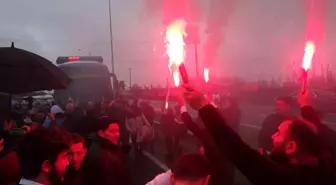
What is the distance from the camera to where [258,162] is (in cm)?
262

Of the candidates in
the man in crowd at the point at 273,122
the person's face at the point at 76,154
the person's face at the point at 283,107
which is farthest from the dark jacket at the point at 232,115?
the person's face at the point at 76,154

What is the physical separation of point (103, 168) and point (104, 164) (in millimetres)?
39

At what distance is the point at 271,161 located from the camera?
2736 mm

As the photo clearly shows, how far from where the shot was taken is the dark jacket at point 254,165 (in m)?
2.61

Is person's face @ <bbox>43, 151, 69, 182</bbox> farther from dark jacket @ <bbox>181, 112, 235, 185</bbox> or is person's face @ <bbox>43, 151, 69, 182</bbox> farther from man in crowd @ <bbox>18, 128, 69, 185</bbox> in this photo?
dark jacket @ <bbox>181, 112, 235, 185</bbox>

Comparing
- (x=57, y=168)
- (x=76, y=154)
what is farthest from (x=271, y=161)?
(x=76, y=154)

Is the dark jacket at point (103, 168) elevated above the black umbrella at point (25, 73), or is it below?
below

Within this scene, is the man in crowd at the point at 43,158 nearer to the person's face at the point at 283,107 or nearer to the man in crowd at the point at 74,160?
the man in crowd at the point at 74,160

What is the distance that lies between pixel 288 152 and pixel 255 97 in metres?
38.0

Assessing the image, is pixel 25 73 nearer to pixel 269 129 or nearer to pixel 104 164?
pixel 104 164

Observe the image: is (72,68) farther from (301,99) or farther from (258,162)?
(258,162)

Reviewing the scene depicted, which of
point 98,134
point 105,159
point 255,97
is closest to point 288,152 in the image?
point 105,159

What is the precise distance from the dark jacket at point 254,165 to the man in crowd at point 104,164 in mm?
1771

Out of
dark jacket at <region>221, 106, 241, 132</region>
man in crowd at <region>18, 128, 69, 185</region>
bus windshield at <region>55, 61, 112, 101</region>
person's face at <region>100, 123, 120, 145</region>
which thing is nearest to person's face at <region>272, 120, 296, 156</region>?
man in crowd at <region>18, 128, 69, 185</region>
